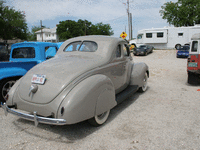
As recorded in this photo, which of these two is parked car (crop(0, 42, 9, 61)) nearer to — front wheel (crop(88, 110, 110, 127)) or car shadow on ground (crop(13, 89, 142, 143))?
car shadow on ground (crop(13, 89, 142, 143))

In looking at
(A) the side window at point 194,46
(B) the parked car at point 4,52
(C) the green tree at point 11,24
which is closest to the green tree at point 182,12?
(C) the green tree at point 11,24

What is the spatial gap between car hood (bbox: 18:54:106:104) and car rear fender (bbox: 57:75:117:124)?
229 mm

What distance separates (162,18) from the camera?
42.9 m

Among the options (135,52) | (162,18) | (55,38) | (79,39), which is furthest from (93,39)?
(55,38)

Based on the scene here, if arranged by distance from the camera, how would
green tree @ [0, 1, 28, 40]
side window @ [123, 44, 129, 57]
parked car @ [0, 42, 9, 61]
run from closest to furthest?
side window @ [123, 44, 129, 57], parked car @ [0, 42, 9, 61], green tree @ [0, 1, 28, 40]

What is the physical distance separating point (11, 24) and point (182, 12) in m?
36.6

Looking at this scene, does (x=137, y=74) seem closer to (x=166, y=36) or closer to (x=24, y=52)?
(x=24, y=52)

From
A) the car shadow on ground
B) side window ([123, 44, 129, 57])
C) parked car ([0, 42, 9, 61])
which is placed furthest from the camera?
parked car ([0, 42, 9, 61])

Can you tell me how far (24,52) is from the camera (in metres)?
6.08

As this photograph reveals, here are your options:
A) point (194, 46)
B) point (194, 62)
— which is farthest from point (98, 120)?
point (194, 46)

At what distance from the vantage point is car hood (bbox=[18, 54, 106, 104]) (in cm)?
310

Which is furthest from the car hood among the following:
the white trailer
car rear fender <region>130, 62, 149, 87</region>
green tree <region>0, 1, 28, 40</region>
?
green tree <region>0, 1, 28, 40</region>

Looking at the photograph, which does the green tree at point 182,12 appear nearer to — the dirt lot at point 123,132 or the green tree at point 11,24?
the green tree at point 11,24

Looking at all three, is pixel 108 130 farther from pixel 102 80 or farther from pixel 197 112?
pixel 197 112
